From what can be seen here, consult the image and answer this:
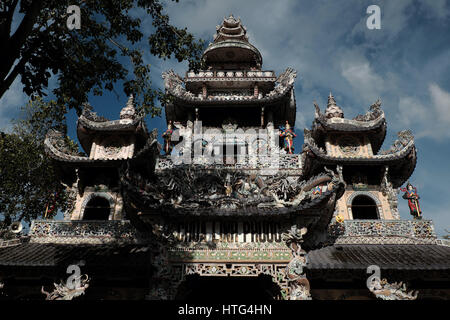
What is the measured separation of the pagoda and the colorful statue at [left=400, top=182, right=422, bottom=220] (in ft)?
0.48

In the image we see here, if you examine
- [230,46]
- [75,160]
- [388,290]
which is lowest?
[388,290]

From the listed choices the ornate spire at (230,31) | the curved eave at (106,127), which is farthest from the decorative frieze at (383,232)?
the ornate spire at (230,31)

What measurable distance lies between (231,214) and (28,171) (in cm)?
1599

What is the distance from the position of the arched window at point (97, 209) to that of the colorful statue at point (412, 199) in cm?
1257

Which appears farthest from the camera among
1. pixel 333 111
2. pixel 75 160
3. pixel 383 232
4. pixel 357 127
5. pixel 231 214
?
pixel 333 111

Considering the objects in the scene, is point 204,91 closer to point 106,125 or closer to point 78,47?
point 106,125

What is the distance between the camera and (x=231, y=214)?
992cm

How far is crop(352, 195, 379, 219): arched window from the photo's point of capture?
1490 centimetres

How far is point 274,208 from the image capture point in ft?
33.2

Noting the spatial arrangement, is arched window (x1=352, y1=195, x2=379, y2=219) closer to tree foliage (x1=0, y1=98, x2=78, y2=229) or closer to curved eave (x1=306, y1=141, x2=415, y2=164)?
curved eave (x1=306, y1=141, x2=415, y2=164)

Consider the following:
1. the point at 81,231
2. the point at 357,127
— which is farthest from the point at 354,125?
the point at 81,231
